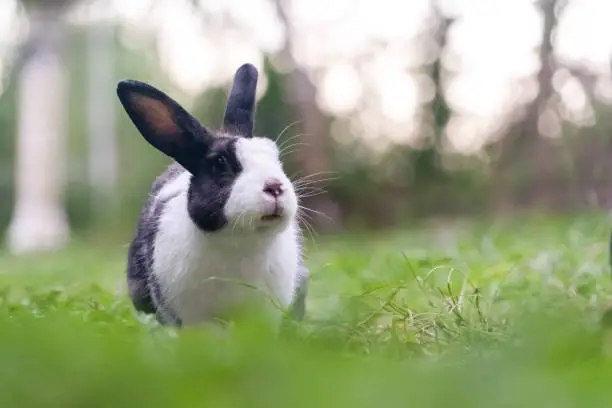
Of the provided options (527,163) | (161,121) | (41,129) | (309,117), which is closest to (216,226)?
(161,121)

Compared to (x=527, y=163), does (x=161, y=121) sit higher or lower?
higher

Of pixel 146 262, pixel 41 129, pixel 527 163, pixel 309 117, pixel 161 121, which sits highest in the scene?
pixel 161 121

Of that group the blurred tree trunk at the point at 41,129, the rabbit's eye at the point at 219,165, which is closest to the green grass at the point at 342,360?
the rabbit's eye at the point at 219,165

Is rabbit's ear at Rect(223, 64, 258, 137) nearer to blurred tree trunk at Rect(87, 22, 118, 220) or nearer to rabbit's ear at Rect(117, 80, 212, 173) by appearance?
rabbit's ear at Rect(117, 80, 212, 173)

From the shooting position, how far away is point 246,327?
109 cm

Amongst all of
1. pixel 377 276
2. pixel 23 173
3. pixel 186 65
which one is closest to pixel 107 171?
pixel 23 173

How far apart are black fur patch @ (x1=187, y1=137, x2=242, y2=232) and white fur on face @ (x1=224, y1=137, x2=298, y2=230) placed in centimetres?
2

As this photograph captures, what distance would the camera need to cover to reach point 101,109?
25.7 ft

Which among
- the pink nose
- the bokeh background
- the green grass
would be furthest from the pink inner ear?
the bokeh background

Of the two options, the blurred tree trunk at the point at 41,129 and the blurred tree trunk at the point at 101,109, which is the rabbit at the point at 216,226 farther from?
the blurred tree trunk at the point at 101,109

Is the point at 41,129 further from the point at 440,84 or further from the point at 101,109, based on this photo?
the point at 440,84

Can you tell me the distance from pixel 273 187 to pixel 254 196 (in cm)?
5

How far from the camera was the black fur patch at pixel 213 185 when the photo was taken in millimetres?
2002

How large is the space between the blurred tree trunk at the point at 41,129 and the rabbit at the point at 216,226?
493cm
